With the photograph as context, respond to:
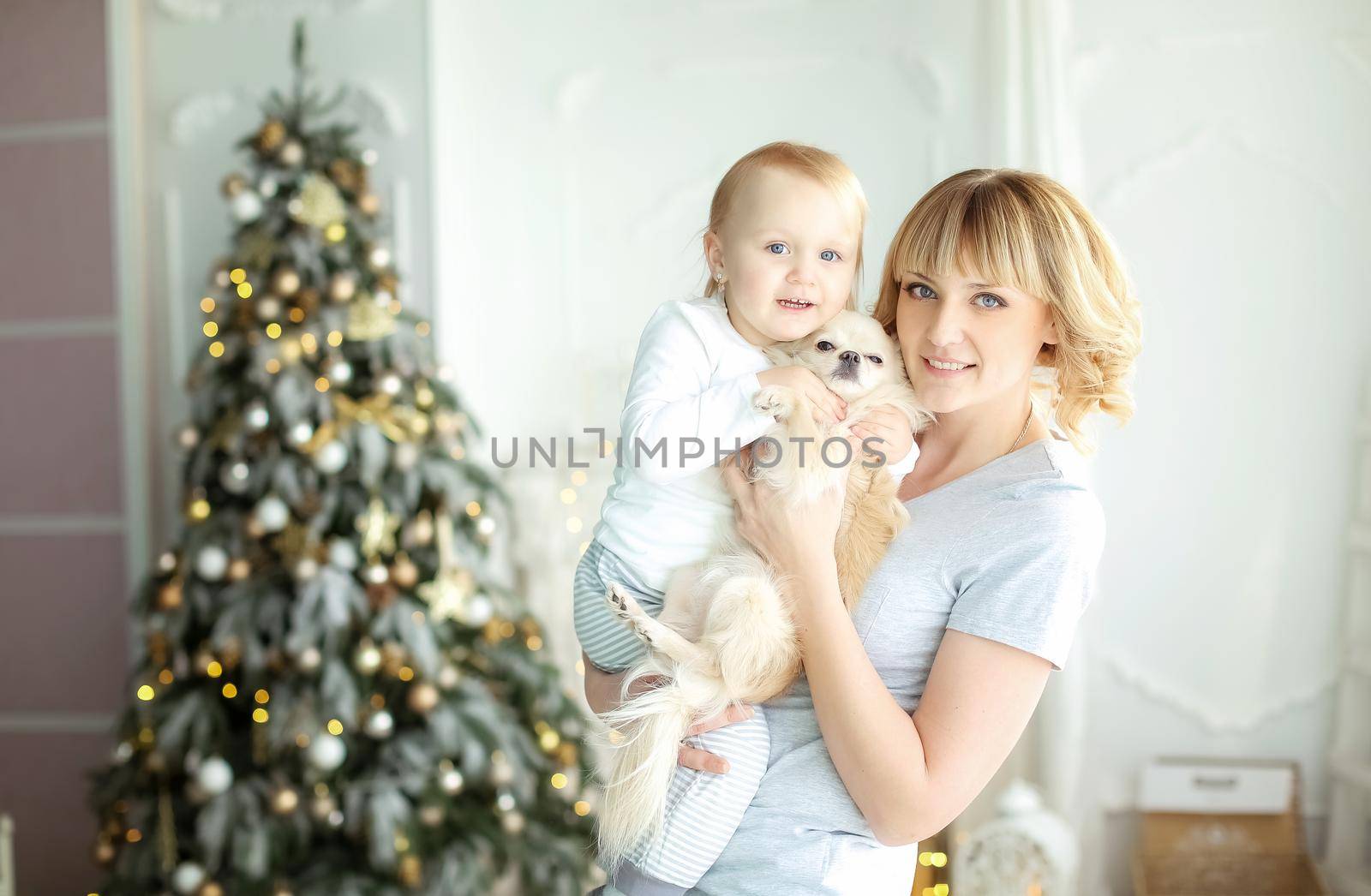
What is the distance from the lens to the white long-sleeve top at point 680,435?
131 centimetres

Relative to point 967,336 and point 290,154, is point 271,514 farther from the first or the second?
point 967,336

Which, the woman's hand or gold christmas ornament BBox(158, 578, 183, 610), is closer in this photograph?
the woman's hand

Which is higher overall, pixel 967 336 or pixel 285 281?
pixel 285 281

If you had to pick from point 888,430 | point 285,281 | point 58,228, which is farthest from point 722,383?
point 58,228

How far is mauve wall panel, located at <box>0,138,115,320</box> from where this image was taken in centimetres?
363

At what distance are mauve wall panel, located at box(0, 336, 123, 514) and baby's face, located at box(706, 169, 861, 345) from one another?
3039 mm

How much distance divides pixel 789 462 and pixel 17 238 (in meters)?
3.46

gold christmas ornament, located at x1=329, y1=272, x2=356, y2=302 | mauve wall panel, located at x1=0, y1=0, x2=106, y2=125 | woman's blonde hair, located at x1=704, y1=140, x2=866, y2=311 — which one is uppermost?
mauve wall panel, located at x1=0, y1=0, x2=106, y2=125

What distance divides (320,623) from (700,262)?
1.75 metres

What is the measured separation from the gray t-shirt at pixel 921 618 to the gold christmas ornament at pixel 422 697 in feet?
4.84

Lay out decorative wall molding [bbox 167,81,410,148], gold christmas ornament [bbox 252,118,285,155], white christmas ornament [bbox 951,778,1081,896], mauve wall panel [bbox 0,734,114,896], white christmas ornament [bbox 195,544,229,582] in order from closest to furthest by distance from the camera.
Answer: white christmas ornament [bbox 195,544,229,582]
gold christmas ornament [bbox 252,118,285,155]
white christmas ornament [bbox 951,778,1081,896]
decorative wall molding [bbox 167,81,410,148]
mauve wall panel [bbox 0,734,114,896]

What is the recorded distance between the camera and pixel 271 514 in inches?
102

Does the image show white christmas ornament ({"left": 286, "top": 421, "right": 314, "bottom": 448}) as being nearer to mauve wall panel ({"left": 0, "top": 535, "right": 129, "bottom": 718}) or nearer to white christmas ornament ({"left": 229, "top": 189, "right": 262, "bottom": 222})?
white christmas ornament ({"left": 229, "top": 189, "right": 262, "bottom": 222})

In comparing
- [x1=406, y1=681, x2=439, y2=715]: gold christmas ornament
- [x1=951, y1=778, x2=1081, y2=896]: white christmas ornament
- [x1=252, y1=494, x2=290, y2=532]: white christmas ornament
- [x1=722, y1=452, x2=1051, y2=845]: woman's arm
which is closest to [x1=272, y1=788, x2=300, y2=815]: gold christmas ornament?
[x1=406, y1=681, x2=439, y2=715]: gold christmas ornament
